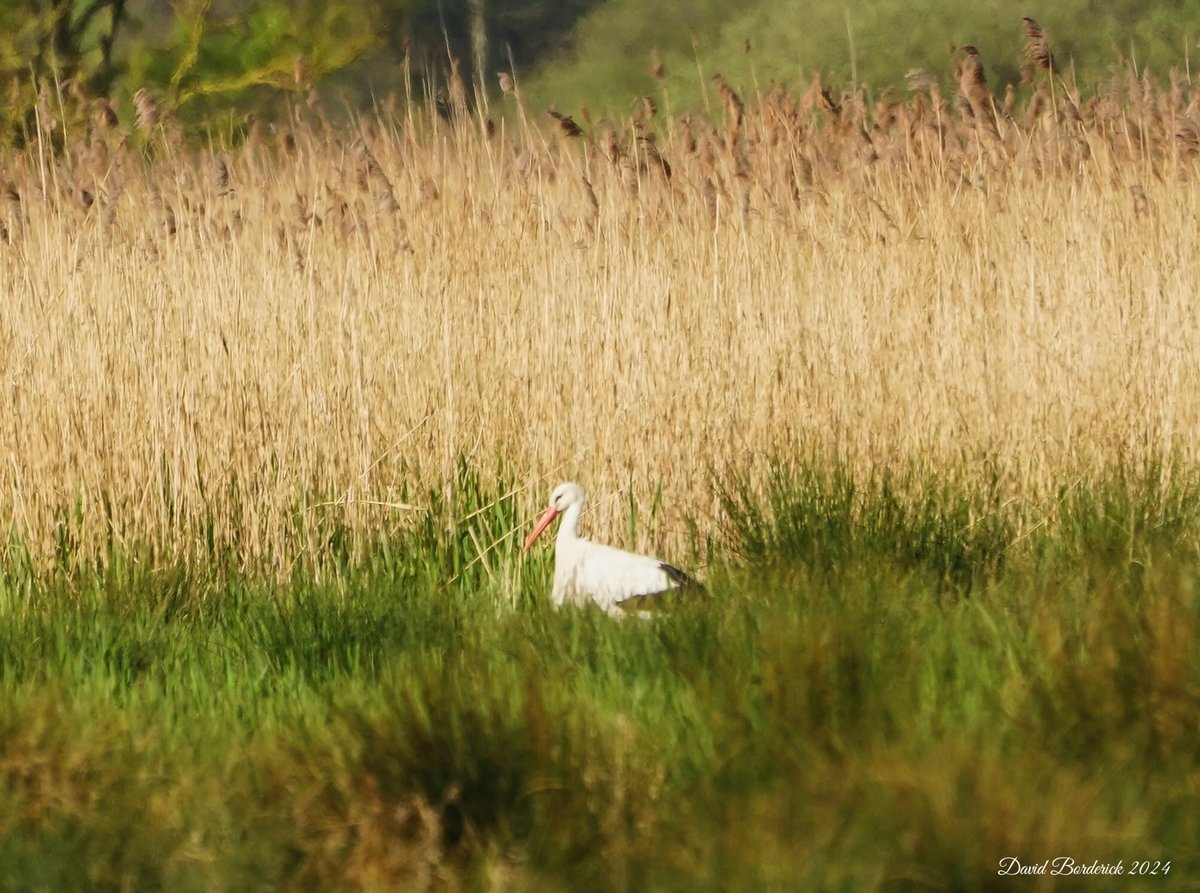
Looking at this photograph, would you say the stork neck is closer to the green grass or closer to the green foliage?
the green grass

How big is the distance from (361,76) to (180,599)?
23.2 meters

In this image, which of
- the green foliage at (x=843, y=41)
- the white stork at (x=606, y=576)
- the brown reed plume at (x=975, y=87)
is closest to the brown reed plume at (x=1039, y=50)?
the brown reed plume at (x=975, y=87)

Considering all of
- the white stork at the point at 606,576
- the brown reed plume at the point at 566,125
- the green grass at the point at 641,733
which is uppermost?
the brown reed plume at the point at 566,125

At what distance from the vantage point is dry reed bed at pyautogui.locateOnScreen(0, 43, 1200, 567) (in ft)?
14.7

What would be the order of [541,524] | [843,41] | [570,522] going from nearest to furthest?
[570,522] < [541,524] < [843,41]

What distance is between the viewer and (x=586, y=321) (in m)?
4.95

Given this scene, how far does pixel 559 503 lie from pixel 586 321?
36.0 inches

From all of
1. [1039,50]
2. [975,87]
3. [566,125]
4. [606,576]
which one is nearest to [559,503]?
[606,576]

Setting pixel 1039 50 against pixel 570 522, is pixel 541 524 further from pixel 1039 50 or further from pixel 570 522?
pixel 1039 50

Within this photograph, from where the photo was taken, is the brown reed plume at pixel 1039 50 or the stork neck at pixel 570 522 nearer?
the stork neck at pixel 570 522

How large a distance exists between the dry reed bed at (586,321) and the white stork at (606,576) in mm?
545

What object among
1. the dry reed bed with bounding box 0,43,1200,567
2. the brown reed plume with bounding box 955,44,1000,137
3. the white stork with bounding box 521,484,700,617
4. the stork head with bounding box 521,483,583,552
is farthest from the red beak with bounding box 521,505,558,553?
the brown reed plume with bounding box 955,44,1000,137

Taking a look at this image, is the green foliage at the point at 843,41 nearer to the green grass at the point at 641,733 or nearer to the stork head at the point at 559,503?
the stork head at the point at 559,503

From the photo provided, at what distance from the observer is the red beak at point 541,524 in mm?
4180
